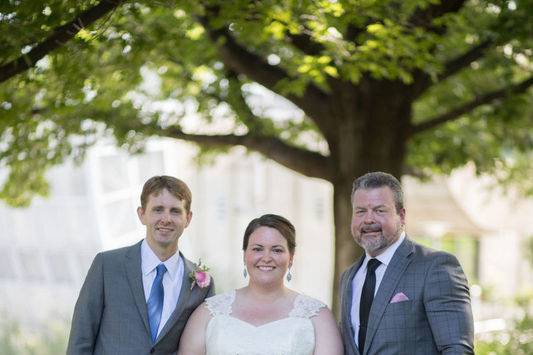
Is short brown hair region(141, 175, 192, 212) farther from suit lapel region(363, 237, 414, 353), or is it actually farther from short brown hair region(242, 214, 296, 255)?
suit lapel region(363, 237, 414, 353)

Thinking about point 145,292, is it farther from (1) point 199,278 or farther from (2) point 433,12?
(2) point 433,12

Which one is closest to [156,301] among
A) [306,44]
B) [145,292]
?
[145,292]

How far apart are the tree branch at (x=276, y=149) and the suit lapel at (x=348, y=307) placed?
4.77 metres

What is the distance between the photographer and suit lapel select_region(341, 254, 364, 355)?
177 inches

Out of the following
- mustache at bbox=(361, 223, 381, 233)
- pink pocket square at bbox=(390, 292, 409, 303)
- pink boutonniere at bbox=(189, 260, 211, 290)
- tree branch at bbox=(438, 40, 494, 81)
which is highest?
tree branch at bbox=(438, 40, 494, 81)

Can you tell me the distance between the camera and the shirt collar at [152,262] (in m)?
4.83

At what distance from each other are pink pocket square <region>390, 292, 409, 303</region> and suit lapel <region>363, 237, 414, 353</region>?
22 millimetres

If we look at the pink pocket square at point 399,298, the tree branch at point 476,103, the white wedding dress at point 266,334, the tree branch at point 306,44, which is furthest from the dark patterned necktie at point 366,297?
the tree branch at point 476,103

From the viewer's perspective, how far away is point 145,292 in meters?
4.78

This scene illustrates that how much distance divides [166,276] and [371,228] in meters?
1.19

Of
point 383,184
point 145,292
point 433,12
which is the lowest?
point 145,292

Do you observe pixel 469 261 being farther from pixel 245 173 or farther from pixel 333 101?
pixel 333 101

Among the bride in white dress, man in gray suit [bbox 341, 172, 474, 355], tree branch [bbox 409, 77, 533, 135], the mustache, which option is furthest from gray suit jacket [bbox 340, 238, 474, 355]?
tree branch [bbox 409, 77, 533, 135]

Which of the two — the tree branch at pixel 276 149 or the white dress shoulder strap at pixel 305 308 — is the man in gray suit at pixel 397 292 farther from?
the tree branch at pixel 276 149
